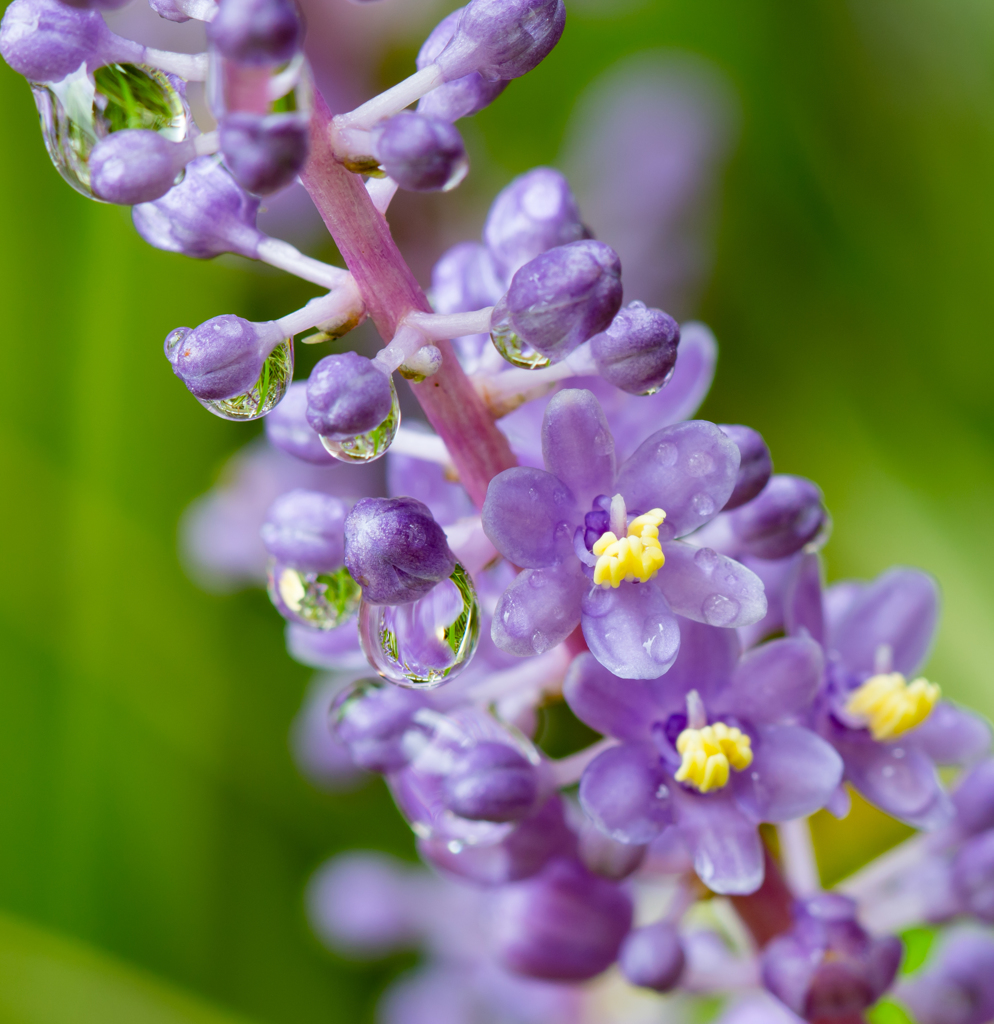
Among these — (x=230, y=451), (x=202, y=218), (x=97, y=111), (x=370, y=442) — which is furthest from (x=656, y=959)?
(x=230, y=451)

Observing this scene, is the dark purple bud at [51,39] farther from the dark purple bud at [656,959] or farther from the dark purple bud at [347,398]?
the dark purple bud at [656,959]

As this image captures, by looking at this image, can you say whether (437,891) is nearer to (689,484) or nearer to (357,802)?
(357,802)

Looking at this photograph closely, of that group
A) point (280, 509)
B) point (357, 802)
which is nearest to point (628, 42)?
point (357, 802)

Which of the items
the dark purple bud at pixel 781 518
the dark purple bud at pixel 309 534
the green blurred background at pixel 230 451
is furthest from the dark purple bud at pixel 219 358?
the green blurred background at pixel 230 451

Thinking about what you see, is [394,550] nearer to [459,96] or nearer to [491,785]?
[491,785]

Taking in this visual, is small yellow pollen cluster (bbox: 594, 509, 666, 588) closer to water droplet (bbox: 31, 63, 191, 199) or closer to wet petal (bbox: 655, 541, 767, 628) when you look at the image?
wet petal (bbox: 655, 541, 767, 628)
